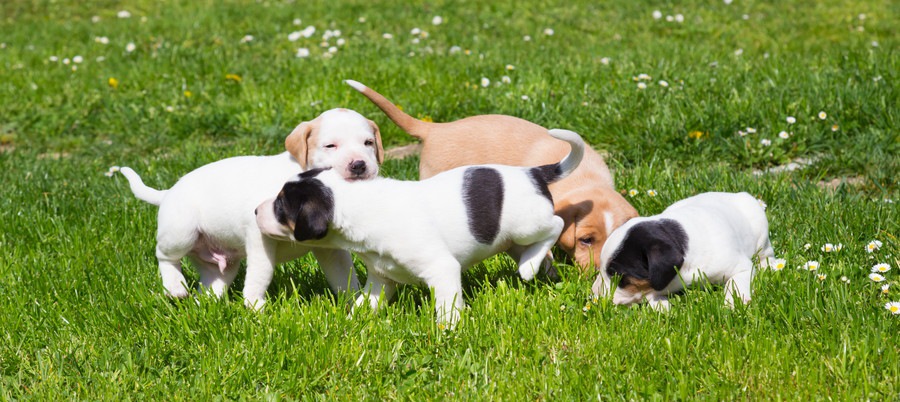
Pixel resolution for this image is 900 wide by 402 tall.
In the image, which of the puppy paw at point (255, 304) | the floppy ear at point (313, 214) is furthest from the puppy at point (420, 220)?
the puppy paw at point (255, 304)

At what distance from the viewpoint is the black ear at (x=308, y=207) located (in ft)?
11.5

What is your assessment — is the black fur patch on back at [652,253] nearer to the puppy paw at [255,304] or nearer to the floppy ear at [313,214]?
the floppy ear at [313,214]

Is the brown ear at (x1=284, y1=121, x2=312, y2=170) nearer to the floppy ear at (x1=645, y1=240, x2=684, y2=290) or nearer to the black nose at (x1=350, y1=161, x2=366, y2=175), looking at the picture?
the black nose at (x1=350, y1=161, x2=366, y2=175)

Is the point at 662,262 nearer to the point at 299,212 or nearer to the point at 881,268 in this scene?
the point at 881,268

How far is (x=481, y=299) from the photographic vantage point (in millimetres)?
3949

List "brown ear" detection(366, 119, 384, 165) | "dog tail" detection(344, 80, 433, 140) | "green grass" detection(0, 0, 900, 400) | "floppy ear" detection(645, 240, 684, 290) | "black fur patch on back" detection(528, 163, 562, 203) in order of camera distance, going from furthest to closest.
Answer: "dog tail" detection(344, 80, 433, 140)
"brown ear" detection(366, 119, 384, 165)
"black fur patch on back" detection(528, 163, 562, 203)
"floppy ear" detection(645, 240, 684, 290)
"green grass" detection(0, 0, 900, 400)

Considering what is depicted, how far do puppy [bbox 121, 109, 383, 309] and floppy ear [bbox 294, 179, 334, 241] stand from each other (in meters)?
0.36

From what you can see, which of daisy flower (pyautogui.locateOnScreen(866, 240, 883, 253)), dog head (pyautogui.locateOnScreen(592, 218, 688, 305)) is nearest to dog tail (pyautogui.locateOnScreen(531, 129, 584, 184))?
dog head (pyautogui.locateOnScreen(592, 218, 688, 305))

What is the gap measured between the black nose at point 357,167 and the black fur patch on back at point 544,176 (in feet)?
2.47

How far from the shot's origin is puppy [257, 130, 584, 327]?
11.7 feet

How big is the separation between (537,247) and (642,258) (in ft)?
1.60

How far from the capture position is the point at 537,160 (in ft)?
16.2

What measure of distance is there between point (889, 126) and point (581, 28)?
4.48 m

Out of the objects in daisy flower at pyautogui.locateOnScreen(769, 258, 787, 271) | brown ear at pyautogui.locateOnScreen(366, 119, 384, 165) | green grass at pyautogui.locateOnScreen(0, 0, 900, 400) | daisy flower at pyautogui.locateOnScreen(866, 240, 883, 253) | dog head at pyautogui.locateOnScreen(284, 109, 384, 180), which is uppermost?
dog head at pyautogui.locateOnScreen(284, 109, 384, 180)
